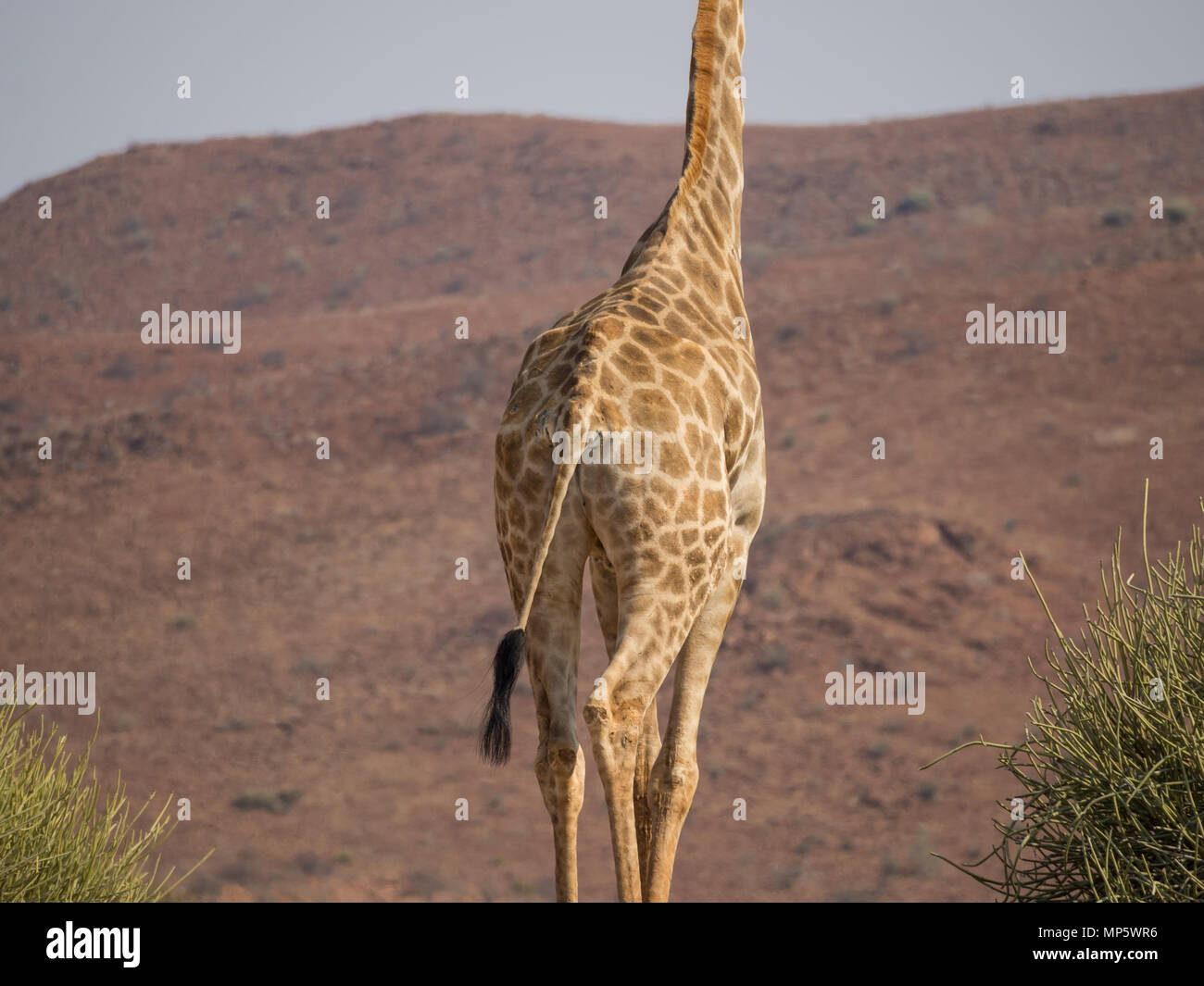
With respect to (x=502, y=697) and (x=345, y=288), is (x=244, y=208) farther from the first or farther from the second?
(x=502, y=697)

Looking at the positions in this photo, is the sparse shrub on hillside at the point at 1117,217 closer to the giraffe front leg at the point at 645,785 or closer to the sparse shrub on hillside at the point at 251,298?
the sparse shrub on hillside at the point at 251,298

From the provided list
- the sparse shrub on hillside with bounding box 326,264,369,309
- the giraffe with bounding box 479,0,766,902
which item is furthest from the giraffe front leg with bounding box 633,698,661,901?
the sparse shrub on hillside with bounding box 326,264,369,309

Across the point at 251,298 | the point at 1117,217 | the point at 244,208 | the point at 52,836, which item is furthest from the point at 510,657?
the point at 244,208

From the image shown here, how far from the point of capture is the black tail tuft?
232 inches

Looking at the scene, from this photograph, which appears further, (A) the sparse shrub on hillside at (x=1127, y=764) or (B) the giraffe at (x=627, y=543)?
(A) the sparse shrub on hillside at (x=1127, y=764)

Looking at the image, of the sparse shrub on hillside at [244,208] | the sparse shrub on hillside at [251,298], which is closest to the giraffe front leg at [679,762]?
the sparse shrub on hillside at [251,298]

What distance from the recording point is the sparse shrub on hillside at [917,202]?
5666 centimetres

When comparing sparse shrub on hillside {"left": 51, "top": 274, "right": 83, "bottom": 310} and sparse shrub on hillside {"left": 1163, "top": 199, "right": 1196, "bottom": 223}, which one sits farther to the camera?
sparse shrub on hillside {"left": 51, "top": 274, "right": 83, "bottom": 310}

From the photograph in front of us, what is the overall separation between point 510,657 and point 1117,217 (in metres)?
48.4

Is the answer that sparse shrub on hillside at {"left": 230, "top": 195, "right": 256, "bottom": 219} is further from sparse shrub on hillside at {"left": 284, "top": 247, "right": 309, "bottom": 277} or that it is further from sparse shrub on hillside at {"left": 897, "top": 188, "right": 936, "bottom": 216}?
sparse shrub on hillside at {"left": 897, "top": 188, "right": 936, "bottom": 216}

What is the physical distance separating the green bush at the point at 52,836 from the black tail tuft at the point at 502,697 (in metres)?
2.18

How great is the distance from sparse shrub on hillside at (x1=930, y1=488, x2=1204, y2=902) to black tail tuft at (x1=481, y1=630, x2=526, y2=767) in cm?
199

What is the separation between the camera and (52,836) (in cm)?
756

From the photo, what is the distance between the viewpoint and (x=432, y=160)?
226 feet
